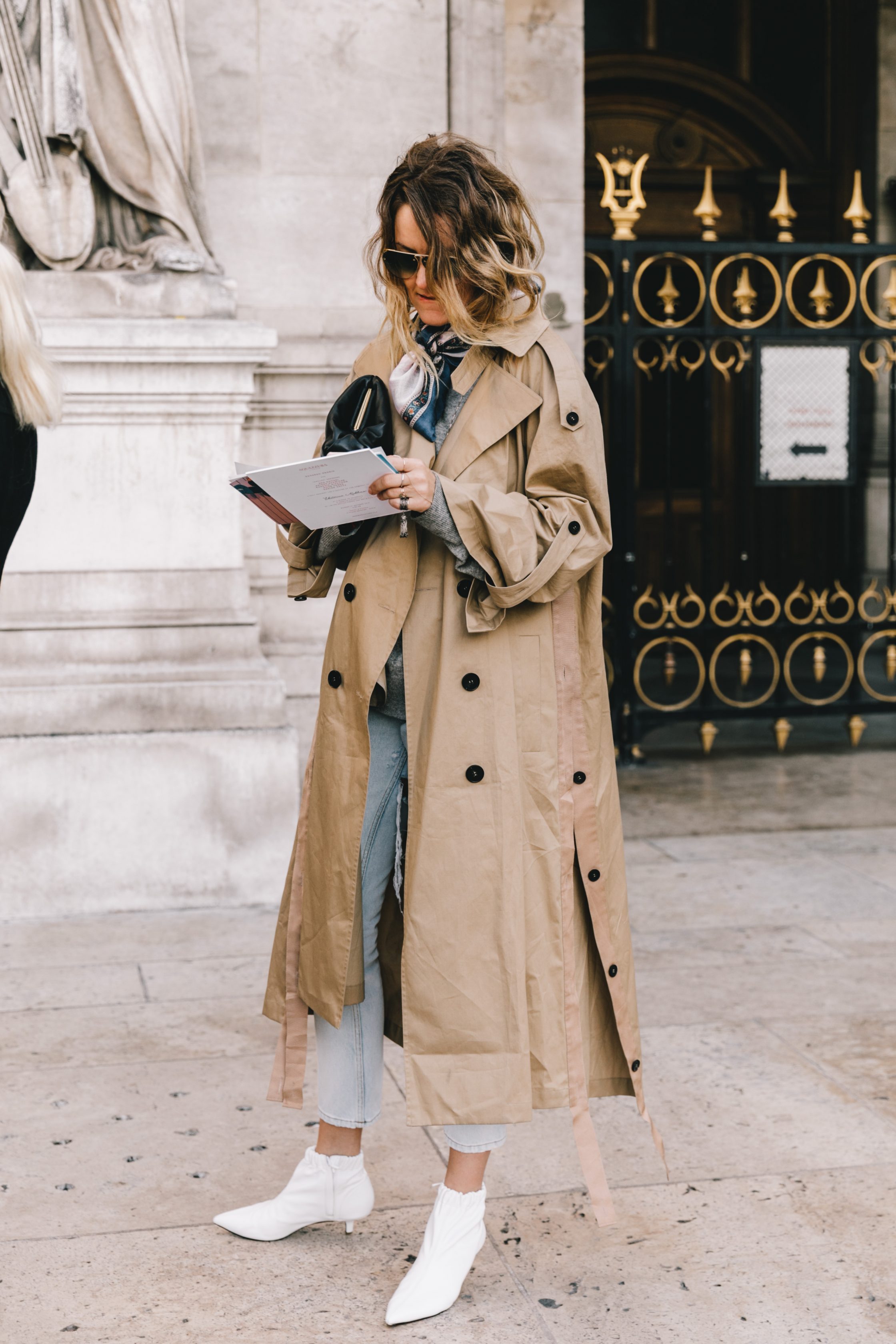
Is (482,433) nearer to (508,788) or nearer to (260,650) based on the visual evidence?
(508,788)

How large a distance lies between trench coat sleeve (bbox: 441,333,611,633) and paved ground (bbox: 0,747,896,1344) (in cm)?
120

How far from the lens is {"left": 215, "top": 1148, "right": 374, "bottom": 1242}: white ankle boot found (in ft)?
9.53

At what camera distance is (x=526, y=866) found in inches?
105

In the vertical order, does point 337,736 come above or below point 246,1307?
above

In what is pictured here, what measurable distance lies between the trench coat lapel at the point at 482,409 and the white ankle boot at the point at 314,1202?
130 centimetres

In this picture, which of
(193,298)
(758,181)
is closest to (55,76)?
(193,298)

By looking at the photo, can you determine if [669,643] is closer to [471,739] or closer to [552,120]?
[552,120]

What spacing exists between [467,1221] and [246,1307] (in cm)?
41

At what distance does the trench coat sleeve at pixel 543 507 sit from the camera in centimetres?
256

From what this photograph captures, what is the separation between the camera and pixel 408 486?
98.3 inches

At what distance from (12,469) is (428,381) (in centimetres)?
90

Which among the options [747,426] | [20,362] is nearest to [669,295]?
[747,426]

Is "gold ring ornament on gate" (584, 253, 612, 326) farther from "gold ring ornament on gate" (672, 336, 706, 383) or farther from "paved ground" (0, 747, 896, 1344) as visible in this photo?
"paved ground" (0, 747, 896, 1344)

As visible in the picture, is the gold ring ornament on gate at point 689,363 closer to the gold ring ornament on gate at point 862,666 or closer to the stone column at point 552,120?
the stone column at point 552,120
